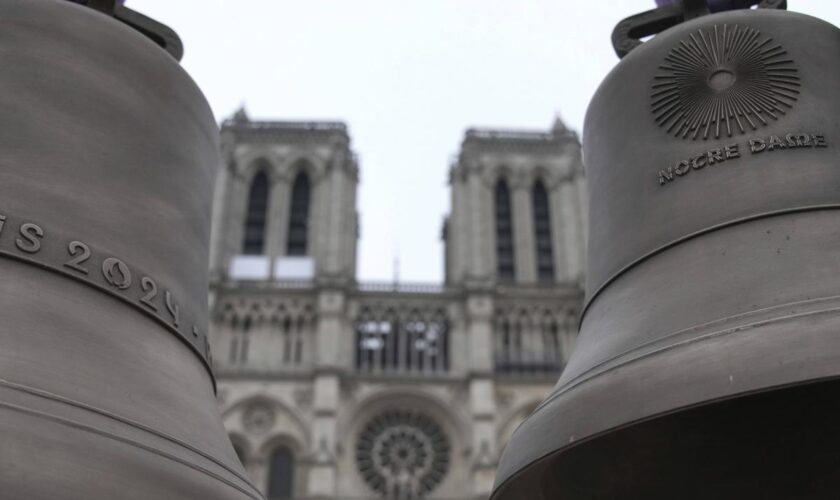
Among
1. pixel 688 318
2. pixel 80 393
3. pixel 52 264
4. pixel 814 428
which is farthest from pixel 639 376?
pixel 52 264

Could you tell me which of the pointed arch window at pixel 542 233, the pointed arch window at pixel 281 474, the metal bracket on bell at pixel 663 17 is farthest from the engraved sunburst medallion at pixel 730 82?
the pointed arch window at pixel 542 233

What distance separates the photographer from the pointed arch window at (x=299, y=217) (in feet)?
134

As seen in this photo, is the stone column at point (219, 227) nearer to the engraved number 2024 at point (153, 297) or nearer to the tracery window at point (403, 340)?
the tracery window at point (403, 340)

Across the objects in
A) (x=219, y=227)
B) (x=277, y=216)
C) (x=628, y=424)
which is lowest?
(x=628, y=424)

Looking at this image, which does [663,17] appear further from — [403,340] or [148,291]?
[403,340]

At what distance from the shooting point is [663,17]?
5086 millimetres

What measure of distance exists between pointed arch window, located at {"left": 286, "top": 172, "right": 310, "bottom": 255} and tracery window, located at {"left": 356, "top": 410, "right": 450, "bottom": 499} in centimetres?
875

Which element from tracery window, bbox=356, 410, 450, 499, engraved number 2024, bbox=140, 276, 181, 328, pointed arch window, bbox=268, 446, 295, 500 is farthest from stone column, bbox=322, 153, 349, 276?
engraved number 2024, bbox=140, 276, 181, 328

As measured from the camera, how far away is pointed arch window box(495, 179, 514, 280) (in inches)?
1615

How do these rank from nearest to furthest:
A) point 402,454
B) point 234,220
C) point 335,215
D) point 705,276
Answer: point 705,276 → point 402,454 → point 335,215 → point 234,220

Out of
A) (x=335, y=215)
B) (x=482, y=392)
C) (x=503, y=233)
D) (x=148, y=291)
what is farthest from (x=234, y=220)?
(x=148, y=291)

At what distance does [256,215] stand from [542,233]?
12853mm

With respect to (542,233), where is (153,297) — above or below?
below

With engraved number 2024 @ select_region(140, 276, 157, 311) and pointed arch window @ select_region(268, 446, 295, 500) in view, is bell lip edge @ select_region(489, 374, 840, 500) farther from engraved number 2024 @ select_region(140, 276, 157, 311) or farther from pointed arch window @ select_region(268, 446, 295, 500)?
pointed arch window @ select_region(268, 446, 295, 500)
